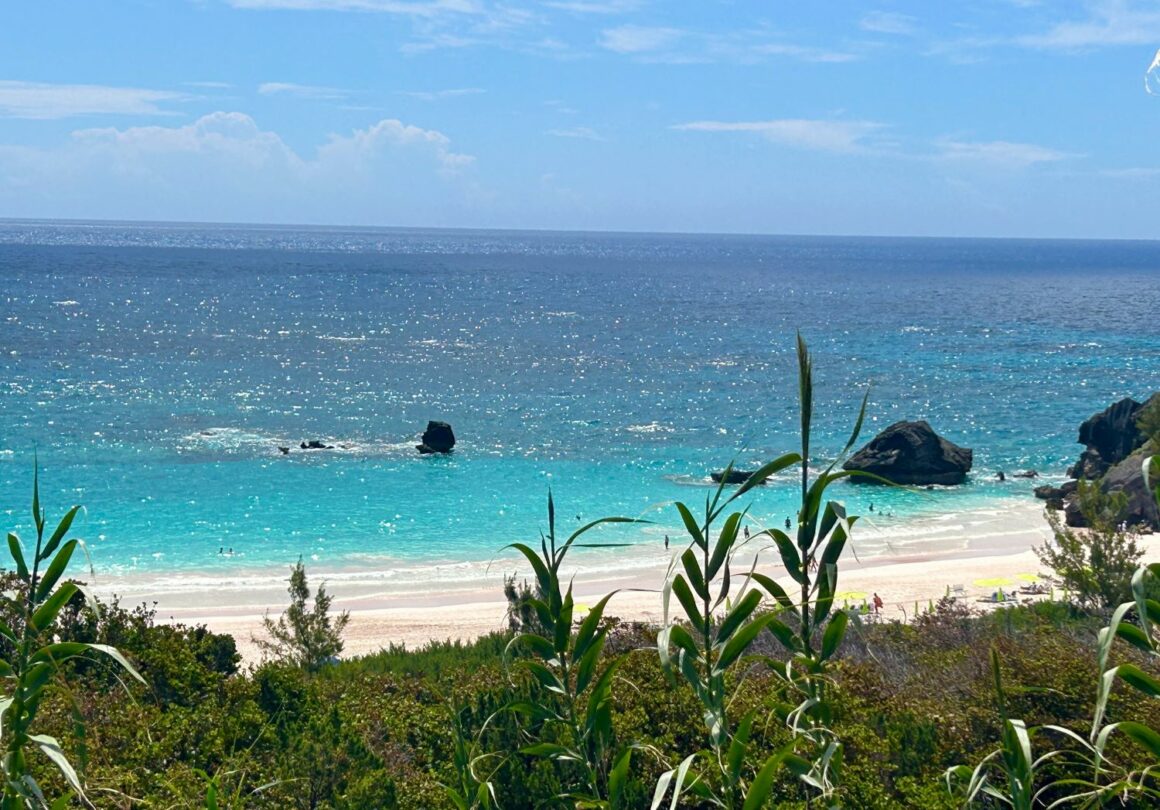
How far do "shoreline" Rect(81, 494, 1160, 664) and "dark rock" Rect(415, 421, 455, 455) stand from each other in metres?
15.1

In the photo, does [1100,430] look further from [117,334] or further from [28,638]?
[117,334]

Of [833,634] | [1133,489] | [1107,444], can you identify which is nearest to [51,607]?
[833,634]

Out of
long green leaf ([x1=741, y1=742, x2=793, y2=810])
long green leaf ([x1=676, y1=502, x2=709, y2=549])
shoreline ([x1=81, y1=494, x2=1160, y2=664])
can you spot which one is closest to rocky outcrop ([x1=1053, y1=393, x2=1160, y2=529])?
shoreline ([x1=81, y1=494, x2=1160, y2=664])

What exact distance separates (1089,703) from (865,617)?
40.3 feet

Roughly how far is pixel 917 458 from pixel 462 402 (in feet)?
84.6

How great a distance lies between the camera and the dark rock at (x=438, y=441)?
47344 mm

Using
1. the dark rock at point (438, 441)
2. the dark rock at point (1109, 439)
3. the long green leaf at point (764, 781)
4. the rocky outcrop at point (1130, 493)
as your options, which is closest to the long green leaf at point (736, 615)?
the long green leaf at point (764, 781)

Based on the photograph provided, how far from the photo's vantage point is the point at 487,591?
2894 cm

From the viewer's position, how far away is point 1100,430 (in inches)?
1773

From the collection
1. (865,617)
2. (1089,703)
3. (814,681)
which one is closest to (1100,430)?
(865,617)

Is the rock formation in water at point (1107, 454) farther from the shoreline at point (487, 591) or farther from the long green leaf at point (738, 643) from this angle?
the long green leaf at point (738, 643)

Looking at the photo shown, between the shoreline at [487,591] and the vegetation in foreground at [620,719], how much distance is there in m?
12.3

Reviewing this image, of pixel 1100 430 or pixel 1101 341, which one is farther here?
pixel 1101 341

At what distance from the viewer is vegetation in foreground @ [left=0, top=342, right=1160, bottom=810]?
4.25 metres
